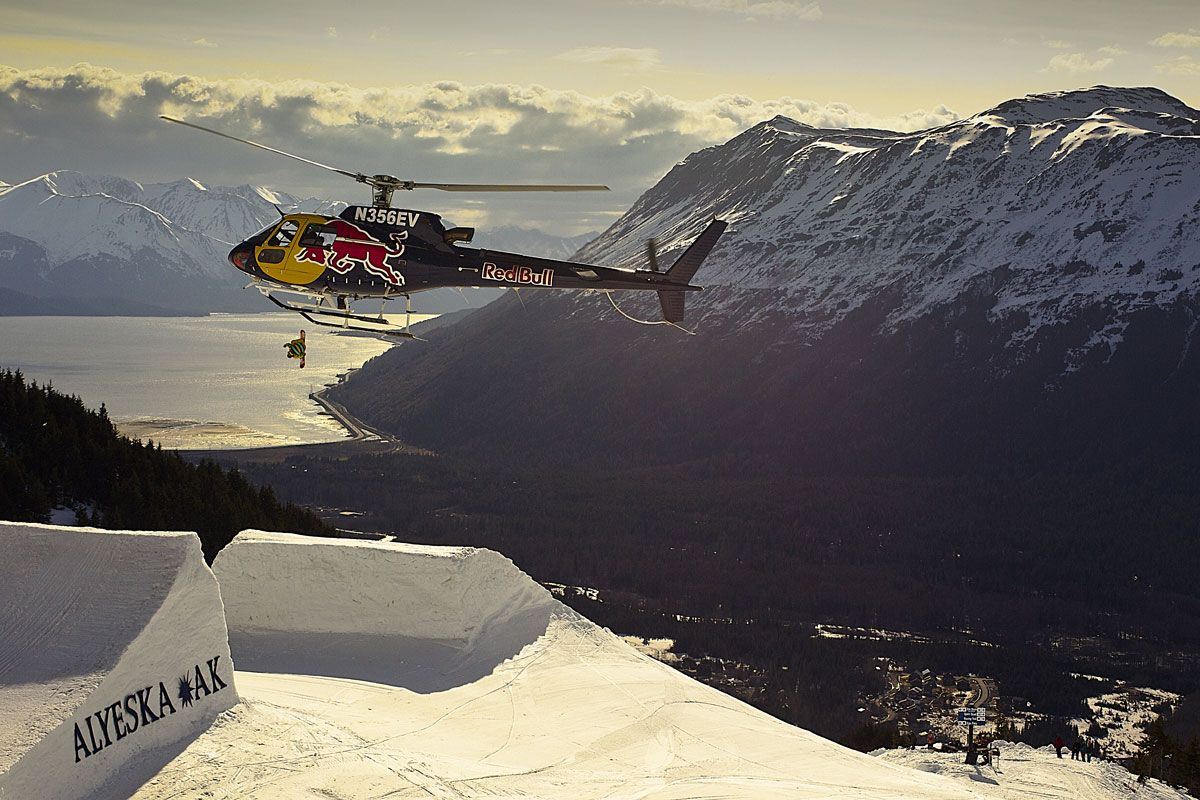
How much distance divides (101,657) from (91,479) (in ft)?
168

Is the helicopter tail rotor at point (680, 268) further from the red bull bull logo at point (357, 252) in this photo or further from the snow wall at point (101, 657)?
the snow wall at point (101, 657)

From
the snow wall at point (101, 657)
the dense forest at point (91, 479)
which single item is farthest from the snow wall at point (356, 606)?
the dense forest at point (91, 479)

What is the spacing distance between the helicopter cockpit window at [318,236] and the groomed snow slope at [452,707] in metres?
11.8

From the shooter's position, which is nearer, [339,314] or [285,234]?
[339,314]

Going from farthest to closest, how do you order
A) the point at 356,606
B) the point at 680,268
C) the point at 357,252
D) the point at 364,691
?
the point at 680,268 → the point at 357,252 → the point at 356,606 → the point at 364,691

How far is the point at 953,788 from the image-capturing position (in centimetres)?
3788

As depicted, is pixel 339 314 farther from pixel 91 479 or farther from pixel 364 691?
pixel 91 479

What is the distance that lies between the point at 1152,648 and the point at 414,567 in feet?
417

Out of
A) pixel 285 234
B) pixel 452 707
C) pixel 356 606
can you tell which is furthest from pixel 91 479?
pixel 452 707

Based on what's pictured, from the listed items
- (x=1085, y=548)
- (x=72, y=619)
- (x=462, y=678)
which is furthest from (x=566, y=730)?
(x=1085, y=548)

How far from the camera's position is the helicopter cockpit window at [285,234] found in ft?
157

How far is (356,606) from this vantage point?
1656 inches

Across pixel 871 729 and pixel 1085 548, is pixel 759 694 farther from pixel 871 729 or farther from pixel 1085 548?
pixel 1085 548

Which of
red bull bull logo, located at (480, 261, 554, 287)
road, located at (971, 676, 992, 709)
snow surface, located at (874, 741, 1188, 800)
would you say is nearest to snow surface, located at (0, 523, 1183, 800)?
snow surface, located at (874, 741, 1188, 800)
